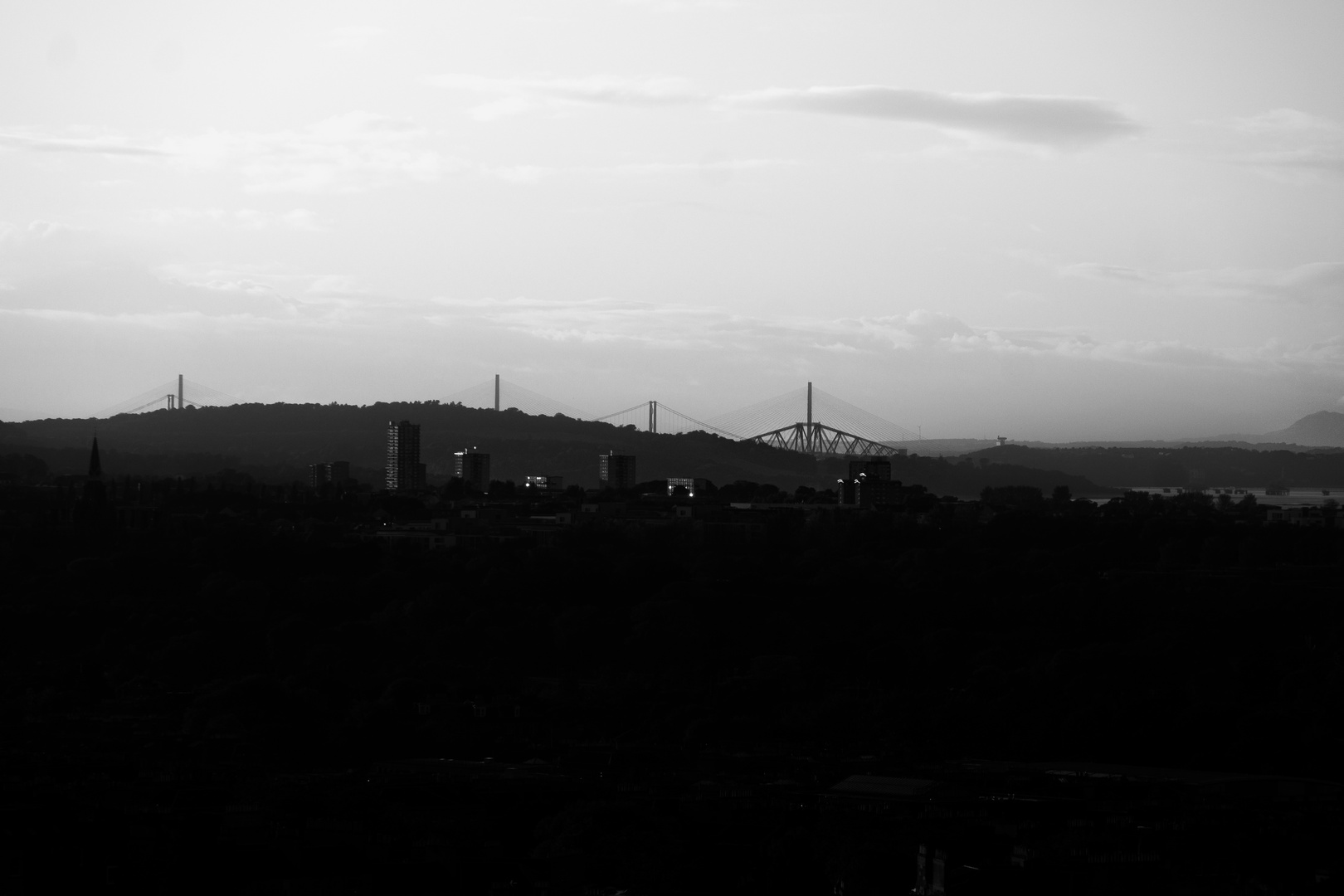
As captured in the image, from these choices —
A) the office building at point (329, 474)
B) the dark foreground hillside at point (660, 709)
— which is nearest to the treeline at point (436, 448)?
the office building at point (329, 474)

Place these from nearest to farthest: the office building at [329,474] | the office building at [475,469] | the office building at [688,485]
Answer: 1. the office building at [688,485]
2. the office building at [329,474]
3. the office building at [475,469]

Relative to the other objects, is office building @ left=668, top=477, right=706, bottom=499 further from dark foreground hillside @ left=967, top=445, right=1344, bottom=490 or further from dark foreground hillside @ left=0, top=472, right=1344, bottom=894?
dark foreground hillside @ left=967, top=445, right=1344, bottom=490

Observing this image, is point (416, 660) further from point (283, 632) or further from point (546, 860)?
point (546, 860)

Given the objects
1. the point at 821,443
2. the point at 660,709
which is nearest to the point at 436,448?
the point at 821,443

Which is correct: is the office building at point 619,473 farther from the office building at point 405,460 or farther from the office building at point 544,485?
the office building at point 405,460

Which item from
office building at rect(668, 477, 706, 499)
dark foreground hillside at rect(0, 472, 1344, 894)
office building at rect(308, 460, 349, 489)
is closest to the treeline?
office building at rect(308, 460, 349, 489)

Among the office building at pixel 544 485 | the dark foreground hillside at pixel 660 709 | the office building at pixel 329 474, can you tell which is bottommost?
the dark foreground hillside at pixel 660 709

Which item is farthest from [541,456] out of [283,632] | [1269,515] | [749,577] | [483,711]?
[483,711]
